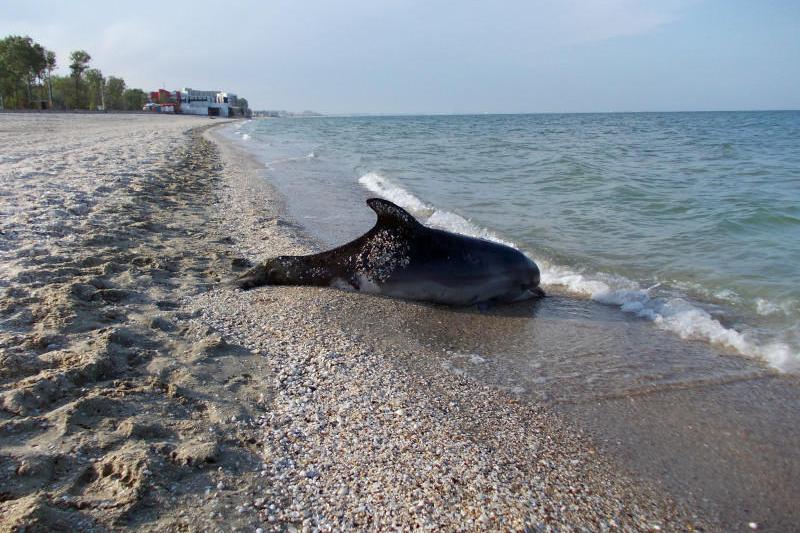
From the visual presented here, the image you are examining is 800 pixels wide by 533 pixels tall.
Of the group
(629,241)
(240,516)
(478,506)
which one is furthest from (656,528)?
(629,241)

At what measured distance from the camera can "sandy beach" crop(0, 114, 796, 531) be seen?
233cm

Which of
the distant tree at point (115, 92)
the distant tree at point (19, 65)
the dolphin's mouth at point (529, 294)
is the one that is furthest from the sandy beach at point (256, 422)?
the distant tree at point (115, 92)

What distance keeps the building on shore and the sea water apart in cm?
10903

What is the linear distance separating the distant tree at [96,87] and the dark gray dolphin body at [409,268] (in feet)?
353

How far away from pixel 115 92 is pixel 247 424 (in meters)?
120

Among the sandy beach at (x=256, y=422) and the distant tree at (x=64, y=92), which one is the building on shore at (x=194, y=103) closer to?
the distant tree at (x=64, y=92)

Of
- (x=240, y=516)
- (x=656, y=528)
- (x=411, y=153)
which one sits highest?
(x=411, y=153)

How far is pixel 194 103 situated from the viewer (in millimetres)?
122000

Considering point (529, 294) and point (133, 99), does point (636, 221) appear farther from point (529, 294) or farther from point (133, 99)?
point (133, 99)

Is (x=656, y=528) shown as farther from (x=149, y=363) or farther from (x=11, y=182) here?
(x=11, y=182)

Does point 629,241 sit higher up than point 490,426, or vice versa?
point 629,241

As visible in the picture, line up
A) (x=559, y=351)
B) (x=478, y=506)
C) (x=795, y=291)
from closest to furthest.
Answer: (x=478, y=506), (x=559, y=351), (x=795, y=291)

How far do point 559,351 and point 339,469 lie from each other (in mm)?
2550

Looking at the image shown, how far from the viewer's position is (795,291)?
5.97 metres
